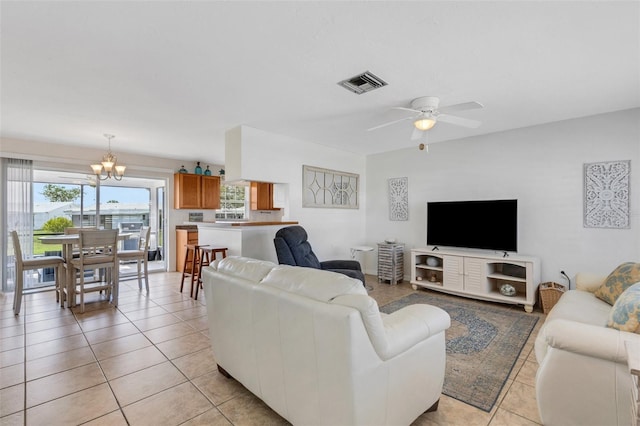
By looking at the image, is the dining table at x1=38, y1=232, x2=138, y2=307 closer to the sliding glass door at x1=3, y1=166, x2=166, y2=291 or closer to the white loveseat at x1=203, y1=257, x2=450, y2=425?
the sliding glass door at x1=3, y1=166, x2=166, y2=291

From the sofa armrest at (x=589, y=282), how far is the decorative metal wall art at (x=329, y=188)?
338cm

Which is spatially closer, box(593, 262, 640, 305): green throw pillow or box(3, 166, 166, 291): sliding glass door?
box(593, 262, 640, 305): green throw pillow

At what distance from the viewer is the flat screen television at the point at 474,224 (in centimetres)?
400

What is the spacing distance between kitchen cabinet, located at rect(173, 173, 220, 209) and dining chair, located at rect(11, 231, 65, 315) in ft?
7.70

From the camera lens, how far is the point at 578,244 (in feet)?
12.1

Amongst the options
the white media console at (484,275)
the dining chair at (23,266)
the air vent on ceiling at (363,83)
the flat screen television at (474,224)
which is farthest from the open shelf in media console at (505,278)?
the dining chair at (23,266)

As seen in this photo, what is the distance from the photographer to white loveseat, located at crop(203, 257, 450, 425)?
1281 mm

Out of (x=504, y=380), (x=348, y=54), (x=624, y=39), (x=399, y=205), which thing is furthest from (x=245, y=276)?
(x=399, y=205)

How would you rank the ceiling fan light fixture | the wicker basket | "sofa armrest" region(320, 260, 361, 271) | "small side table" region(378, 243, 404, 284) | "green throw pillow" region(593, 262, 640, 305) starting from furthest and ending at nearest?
"small side table" region(378, 243, 404, 284)
"sofa armrest" region(320, 260, 361, 271)
the wicker basket
the ceiling fan light fixture
"green throw pillow" region(593, 262, 640, 305)

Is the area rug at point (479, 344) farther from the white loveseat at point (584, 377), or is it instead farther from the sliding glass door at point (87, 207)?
the sliding glass door at point (87, 207)

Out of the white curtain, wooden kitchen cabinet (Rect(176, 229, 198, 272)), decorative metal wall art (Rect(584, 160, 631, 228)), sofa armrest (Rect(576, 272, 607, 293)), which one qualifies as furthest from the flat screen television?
the white curtain

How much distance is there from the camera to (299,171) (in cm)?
469

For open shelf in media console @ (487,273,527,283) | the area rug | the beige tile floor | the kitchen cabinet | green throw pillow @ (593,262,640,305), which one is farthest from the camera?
the kitchen cabinet

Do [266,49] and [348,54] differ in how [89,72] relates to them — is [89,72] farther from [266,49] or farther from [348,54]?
[348,54]
